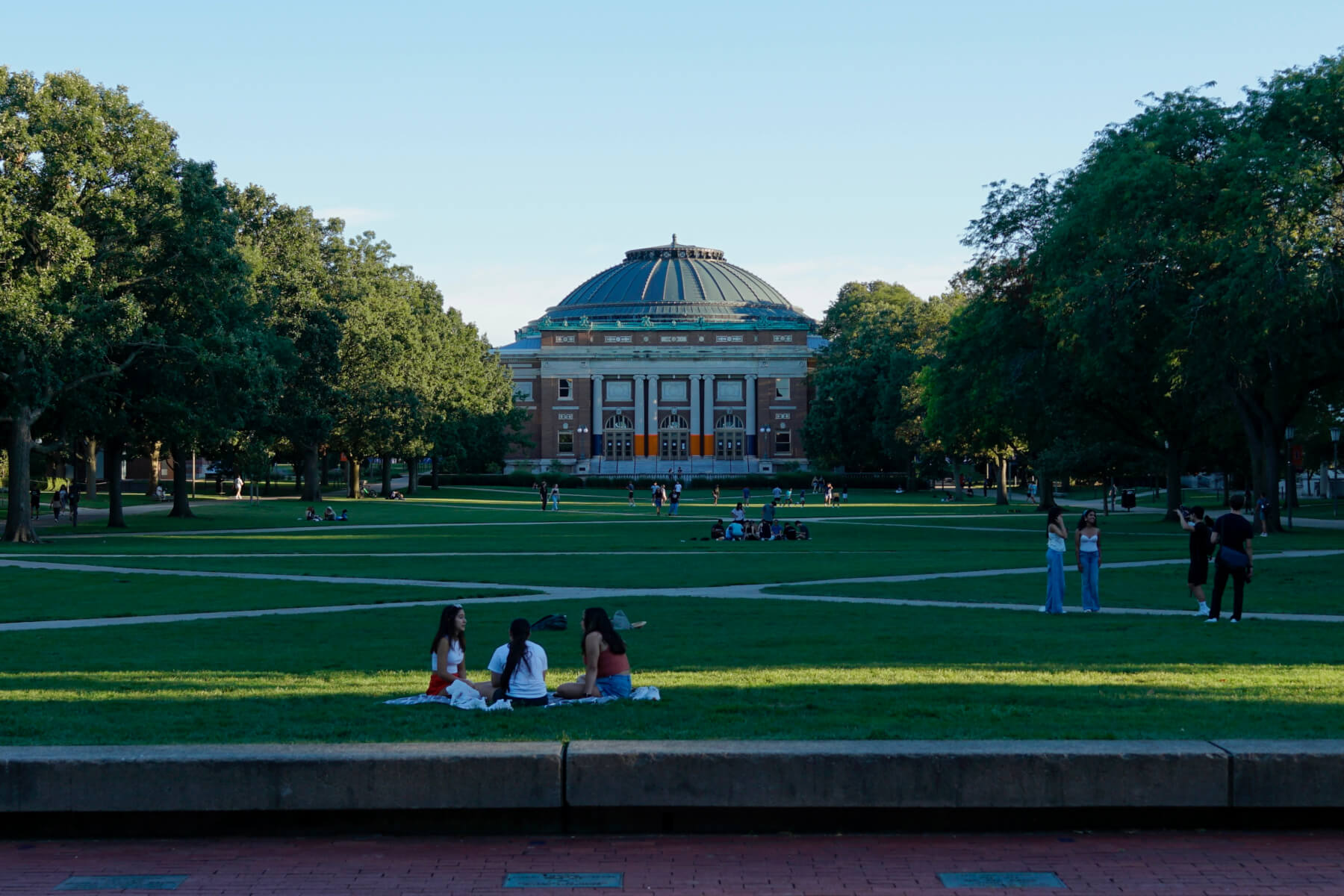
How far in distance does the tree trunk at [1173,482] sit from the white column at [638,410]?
89.6 meters

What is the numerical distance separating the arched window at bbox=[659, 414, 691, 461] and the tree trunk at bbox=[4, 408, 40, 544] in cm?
10090

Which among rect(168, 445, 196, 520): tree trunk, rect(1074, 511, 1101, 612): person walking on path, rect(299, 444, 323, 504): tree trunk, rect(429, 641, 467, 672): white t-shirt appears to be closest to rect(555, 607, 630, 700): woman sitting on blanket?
rect(429, 641, 467, 672): white t-shirt

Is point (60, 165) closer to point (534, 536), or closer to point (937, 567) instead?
point (534, 536)

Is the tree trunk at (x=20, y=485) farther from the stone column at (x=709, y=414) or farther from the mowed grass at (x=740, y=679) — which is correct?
the stone column at (x=709, y=414)

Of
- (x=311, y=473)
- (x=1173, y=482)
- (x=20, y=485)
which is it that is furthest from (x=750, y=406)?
(x=20, y=485)

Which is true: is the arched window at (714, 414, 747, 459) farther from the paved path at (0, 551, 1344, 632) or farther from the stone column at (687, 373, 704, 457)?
the paved path at (0, 551, 1344, 632)

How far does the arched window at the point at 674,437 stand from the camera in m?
142

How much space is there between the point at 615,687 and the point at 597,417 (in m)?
132

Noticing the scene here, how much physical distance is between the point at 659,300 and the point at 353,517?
112 meters

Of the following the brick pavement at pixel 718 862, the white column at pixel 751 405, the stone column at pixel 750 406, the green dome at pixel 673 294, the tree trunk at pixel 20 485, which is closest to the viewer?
the brick pavement at pixel 718 862

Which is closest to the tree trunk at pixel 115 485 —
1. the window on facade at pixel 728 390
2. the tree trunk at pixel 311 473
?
the tree trunk at pixel 311 473

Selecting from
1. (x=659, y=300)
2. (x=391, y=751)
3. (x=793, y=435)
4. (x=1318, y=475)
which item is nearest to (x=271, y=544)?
(x=391, y=751)

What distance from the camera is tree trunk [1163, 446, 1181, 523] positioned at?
5384cm

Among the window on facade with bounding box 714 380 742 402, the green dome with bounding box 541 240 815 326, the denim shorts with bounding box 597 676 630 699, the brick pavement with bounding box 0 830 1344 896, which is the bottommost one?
the brick pavement with bounding box 0 830 1344 896
